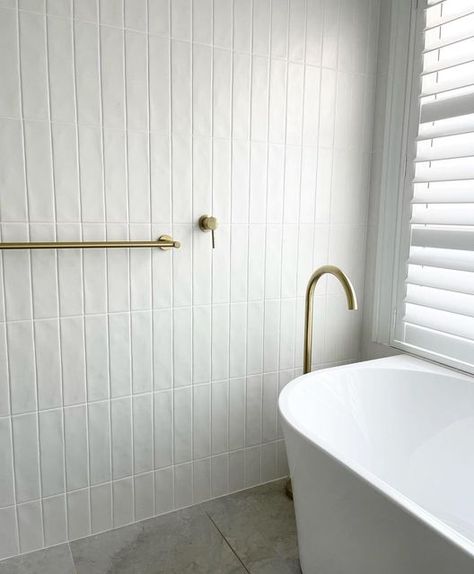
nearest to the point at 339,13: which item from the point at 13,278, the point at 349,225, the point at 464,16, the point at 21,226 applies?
the point at 464,16

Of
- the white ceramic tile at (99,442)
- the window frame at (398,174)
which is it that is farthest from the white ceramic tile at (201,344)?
the window frame at (398,174)

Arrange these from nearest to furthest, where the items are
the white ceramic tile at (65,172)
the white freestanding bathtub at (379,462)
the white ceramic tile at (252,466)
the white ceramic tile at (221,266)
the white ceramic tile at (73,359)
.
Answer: the white freestanding bathtub at (379,462)
the white ceramic tile at (65,172)
the white ceramic tile at (73,359)
the white ceramic tile at (221,266)
the white ceramic tile at (252,466)

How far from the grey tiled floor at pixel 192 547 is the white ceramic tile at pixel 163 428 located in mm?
226

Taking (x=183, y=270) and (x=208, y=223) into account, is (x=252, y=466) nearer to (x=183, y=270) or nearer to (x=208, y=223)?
(x=183, y=270)

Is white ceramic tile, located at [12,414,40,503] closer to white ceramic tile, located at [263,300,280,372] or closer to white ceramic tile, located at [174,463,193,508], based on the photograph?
white ceramic tile, located at [174,463,193,508]

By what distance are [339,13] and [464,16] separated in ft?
1.54

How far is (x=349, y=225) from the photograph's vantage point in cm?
218

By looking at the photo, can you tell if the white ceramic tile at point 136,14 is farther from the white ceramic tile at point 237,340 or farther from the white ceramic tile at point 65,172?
the white ceramic tile at point 237,340

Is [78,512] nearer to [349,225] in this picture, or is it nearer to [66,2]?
[349,225]

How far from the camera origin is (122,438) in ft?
5.98

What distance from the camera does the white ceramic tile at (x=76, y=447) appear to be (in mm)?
1726

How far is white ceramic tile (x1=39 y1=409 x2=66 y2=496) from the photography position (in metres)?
1.69

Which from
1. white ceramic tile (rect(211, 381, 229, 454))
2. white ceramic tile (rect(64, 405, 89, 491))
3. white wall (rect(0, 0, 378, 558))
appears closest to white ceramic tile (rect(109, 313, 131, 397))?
white wall (rect(0, 0, 378, 558))

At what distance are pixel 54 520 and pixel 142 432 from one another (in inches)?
16.0
